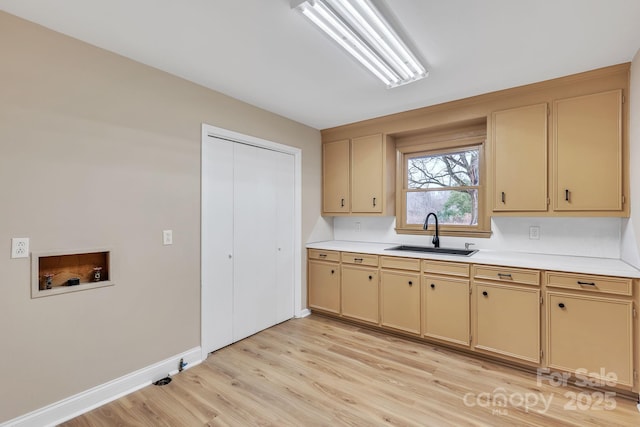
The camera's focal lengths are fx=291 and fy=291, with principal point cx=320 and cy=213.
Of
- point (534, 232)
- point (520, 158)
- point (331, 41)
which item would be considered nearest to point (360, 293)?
point (534, 232)

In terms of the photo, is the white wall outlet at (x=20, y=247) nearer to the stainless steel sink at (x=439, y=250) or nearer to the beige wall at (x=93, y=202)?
the beige wall at (x=93, y=202)

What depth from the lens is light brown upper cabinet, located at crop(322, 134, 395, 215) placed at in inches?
143

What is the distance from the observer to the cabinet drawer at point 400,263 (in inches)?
119

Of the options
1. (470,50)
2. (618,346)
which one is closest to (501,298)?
(618,346)

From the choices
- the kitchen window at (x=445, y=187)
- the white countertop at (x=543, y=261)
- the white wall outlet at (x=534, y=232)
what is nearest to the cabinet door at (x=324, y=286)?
the white countertop at (x=543, y=261)

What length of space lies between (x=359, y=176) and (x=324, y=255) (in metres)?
1.12

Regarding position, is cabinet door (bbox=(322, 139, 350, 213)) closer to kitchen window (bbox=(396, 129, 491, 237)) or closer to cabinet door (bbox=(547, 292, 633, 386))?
kitchen window (bbox=(396, 129, 491, 237))

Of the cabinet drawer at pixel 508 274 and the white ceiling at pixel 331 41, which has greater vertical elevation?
the white ceiling at pixel 331 41

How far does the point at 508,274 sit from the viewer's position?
251cm

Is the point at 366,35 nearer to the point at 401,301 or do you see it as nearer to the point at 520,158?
the point at 520,158

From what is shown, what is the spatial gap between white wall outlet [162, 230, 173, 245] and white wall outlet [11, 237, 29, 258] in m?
0.80

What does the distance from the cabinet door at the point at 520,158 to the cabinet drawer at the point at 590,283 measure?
63 cm

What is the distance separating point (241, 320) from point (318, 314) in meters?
1.13

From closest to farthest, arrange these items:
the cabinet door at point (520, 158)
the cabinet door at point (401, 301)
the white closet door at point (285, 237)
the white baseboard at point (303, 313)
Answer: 1. the cabinet door at point (520, 158)
2. the cabinet door at point (401, 301)
3. the white closet door at point (285, 237)
4. the white baseboard at point (303, 313)
